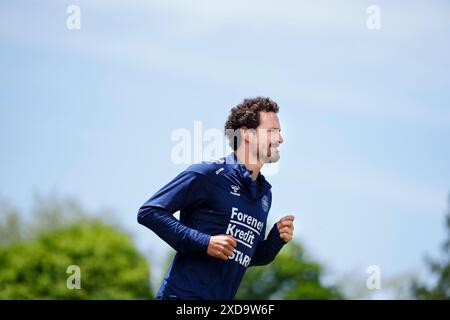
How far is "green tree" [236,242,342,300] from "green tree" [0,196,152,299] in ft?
34.0

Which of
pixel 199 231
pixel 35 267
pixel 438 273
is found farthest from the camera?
pixel 438 273

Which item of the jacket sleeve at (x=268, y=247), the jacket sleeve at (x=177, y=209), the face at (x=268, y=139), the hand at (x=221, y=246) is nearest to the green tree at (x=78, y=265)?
the jacket sleeve at (x=268, y=247)

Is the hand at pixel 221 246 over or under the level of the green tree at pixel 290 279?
over

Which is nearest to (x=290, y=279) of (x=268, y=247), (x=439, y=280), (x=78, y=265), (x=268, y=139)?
(x=439, y=280)

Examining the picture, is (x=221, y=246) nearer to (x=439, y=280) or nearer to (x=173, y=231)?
(x=173, y=231)

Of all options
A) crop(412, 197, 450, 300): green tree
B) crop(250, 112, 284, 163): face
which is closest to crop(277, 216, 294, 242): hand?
crop(250, 112, 284, 163): face

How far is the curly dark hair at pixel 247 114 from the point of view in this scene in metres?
8.59

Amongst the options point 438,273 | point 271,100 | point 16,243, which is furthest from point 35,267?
point 271,100

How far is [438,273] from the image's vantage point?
65625mm

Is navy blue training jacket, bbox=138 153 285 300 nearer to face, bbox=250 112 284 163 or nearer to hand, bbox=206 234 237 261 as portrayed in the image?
hand, bbox=206 234 237 261

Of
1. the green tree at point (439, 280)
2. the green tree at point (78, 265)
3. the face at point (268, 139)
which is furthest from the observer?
the green tree at point (439, 280)

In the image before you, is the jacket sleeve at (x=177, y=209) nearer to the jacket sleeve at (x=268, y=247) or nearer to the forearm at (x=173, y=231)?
the forearm at (x=173, y=231)
